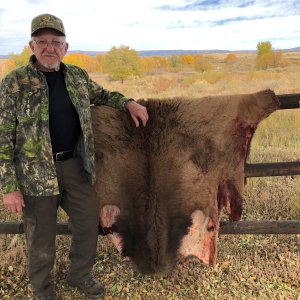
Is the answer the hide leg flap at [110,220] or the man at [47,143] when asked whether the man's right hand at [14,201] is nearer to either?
the man at [47,143]

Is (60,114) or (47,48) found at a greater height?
(47,48)

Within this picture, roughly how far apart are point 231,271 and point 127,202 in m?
1.33

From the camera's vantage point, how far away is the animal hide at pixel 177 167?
2953 millimetres

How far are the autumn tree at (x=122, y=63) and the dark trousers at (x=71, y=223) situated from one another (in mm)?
44021

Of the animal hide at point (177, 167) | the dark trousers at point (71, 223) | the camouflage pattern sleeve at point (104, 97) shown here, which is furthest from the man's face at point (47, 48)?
the dark trousers at point (71, 223)

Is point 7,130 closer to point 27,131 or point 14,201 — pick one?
point 27,131

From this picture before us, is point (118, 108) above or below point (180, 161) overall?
above

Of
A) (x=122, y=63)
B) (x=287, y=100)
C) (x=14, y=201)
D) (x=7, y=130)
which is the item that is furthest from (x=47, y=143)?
(x=122, y=63)

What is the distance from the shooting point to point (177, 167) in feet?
9.74

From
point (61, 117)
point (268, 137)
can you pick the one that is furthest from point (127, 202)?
point (268, 137)

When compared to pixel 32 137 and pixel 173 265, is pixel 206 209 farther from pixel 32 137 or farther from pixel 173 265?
pixel 32 137

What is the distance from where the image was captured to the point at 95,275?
3.57m

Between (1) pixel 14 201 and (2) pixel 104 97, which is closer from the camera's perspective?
(1) pixel 14 201

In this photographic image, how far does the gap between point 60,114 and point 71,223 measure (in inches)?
38.9
